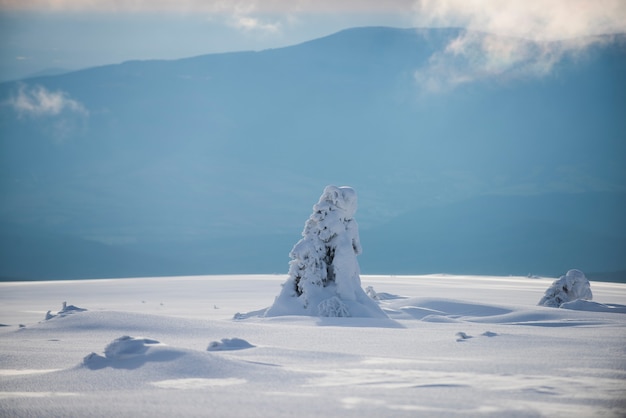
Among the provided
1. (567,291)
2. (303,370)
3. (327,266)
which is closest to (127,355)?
(303,370)

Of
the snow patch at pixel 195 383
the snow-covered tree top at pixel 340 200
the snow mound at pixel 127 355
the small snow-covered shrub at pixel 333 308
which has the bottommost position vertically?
the snow patch at pixel 195 383

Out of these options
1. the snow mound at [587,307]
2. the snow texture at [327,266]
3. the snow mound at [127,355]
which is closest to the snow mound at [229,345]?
the snow mound at [127,355]

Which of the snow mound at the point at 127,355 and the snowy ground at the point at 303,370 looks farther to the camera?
the snow mound at the point at 127,355

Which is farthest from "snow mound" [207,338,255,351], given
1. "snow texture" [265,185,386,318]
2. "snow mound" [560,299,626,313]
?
"snow mound" [560,299,626,313]

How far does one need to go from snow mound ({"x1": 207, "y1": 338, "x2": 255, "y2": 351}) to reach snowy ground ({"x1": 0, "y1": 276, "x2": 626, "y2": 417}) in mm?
20

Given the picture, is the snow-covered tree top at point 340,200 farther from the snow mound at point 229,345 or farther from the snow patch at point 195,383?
the snow patch at point 195,383

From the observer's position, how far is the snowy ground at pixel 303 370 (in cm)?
703

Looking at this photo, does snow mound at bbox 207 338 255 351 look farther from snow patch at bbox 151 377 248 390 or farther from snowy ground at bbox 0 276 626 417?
snow patch at bbox 151 377 248 390

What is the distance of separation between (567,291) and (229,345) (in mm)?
16051

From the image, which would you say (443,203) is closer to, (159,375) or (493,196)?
(493,196)

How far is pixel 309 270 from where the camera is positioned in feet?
62.9

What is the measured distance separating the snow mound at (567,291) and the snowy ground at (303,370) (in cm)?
740

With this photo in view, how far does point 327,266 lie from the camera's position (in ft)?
64.3

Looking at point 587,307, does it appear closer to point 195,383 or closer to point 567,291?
point 567,291
